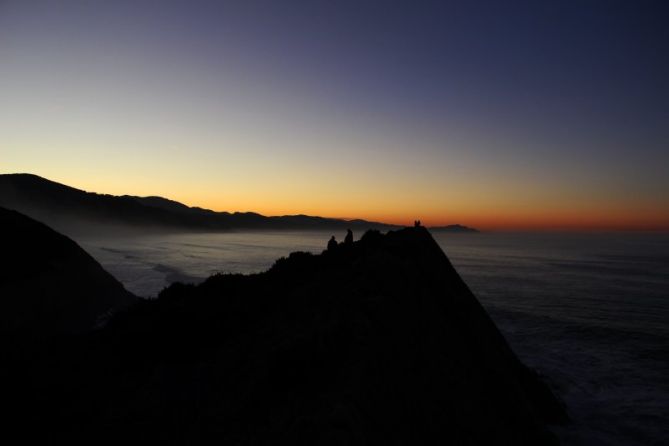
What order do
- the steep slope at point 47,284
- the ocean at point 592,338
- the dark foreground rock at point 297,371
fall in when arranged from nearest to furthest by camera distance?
the dark foreground rock at point 297,371 → the ocean at point 592,338 → the steep slope at point 47,284

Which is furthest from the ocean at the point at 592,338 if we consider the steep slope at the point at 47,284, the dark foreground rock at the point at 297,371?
the steep slope at the point at 47,284

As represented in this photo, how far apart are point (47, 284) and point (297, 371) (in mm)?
22131

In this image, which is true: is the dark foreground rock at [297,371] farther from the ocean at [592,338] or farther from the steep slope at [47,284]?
the steep slope at [47,284]

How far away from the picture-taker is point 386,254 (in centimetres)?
1012

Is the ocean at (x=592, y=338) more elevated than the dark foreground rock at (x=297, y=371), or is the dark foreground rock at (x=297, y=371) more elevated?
the dark foreground rock at (x=297, y=371)

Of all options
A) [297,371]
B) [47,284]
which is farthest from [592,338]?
[47,284]

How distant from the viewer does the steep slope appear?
18.5 metres

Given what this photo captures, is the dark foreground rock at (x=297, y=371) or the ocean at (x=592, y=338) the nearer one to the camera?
the dark foreground rock at (x=297, y=371)

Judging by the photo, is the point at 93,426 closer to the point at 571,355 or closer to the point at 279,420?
the point at 279,420

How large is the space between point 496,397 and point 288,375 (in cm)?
617

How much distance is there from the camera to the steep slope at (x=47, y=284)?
18484 millimetres

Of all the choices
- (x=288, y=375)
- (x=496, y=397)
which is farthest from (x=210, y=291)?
(x=496, y=397)

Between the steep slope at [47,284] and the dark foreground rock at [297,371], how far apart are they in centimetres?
1041

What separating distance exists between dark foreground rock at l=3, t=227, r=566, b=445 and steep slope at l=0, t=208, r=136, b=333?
1041 cm
